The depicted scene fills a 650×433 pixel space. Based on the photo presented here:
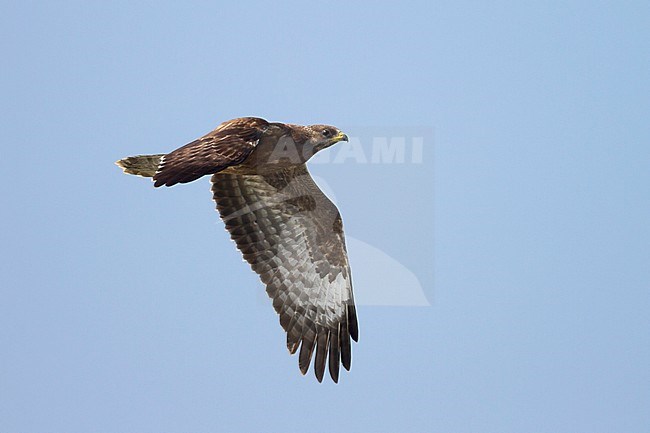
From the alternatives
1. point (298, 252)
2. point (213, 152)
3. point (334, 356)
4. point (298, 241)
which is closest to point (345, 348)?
point (334, 356)

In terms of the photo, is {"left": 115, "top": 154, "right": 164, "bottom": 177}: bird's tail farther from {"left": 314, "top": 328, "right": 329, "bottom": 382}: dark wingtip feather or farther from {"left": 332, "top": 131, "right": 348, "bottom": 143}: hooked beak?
{"left": 314, "top": 328, "right": 329, "bottom": 382}: dark wingtip feather

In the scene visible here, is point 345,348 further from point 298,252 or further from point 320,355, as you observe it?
point 298,252

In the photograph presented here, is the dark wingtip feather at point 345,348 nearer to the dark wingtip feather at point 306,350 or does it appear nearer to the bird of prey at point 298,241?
the bird of prey at point 298,241

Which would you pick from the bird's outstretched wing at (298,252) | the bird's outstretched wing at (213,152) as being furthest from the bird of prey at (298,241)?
the bird's outstretched wing at (213,152)

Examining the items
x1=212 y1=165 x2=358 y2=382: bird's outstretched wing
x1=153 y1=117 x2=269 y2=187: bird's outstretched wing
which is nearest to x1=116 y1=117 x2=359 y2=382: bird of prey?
x1=212 y1=165 x2=358 y2=382: bird's outstretched wing

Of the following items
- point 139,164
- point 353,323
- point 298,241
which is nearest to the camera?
point 139,164

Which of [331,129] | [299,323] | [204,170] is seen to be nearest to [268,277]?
[299,323]
